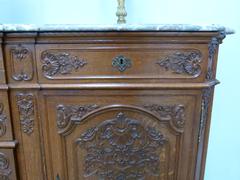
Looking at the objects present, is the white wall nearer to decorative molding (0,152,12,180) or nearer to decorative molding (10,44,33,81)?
decorative molding (10,44,33,81)

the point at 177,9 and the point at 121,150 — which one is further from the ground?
the point at 177,9

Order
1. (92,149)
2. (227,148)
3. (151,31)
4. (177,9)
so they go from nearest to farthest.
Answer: (151,31) < (92,149) < (177,9) < (227,148)

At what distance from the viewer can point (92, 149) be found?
68cm

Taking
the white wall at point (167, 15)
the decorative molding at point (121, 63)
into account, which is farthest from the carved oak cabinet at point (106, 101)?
the white wall at point (167, 15)

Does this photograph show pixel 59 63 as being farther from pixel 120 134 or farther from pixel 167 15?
pixel 167 15

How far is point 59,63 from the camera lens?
24.1 inches

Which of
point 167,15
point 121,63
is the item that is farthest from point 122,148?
point 167,15

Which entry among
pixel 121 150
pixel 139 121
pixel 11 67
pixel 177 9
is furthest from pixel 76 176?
pixel 177 9

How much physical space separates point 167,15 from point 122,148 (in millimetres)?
719

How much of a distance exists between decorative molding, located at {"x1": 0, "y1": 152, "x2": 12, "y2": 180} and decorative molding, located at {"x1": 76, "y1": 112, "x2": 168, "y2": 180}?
0.23m

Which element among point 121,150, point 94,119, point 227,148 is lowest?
point 227,148

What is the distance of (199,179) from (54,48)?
0.63 m

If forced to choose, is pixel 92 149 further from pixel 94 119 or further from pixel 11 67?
pixel 11 67

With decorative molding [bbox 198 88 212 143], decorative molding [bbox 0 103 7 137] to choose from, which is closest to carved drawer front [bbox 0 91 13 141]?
decorative molding [bbox 0 103 7 137]
